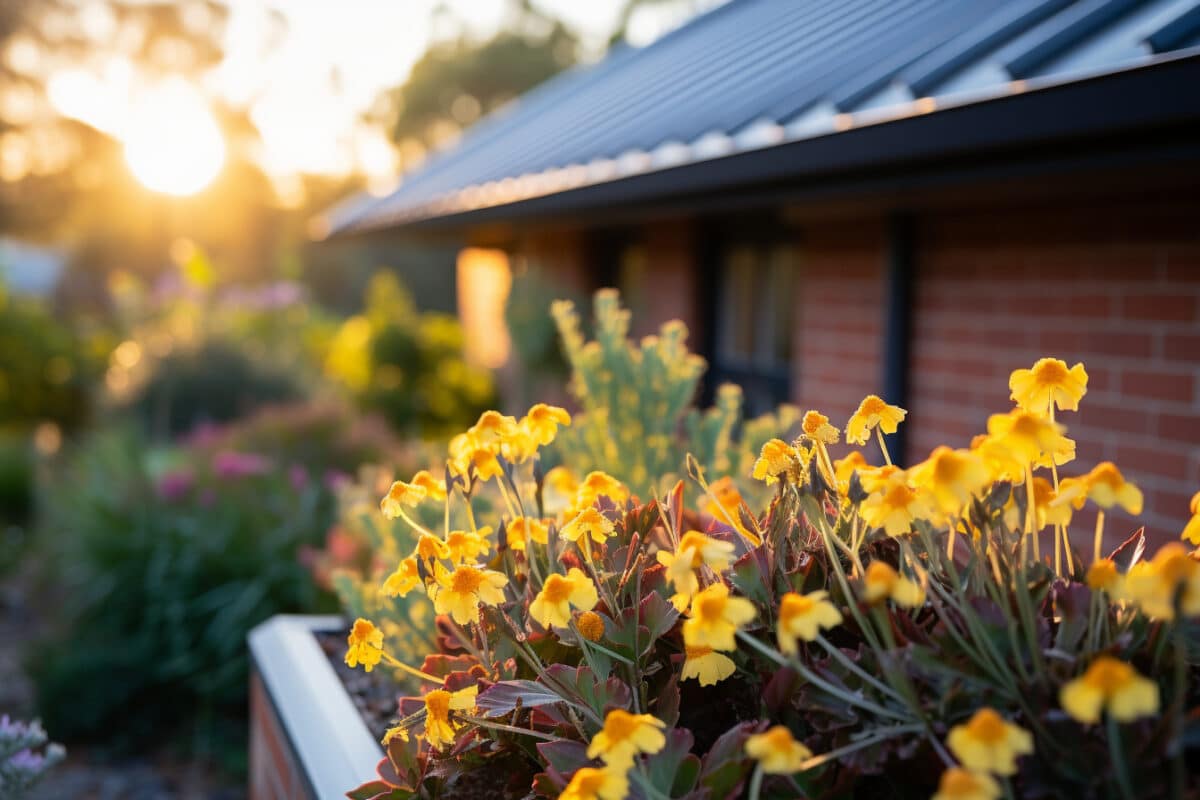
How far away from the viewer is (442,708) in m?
1.68

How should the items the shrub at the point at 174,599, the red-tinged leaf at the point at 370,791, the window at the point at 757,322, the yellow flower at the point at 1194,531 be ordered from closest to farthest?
the yellow flower at the point at 1194,531
the red-tinged leaf at the point at 370,791
the shrub at the point at 174,599
the window at the point at 757,322

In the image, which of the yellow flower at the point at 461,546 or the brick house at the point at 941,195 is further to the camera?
the brick house at the point at 941,195

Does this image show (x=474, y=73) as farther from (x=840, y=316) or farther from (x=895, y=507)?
(x=895, y=507)

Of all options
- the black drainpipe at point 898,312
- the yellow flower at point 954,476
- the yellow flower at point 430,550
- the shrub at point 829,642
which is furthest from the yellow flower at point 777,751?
the black drainpipe at point 898,312

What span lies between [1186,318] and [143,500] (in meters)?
5.36

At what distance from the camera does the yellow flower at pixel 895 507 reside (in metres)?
1.40

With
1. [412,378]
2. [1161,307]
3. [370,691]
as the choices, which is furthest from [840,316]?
[412,378]

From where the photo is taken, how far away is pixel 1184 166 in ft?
8.48

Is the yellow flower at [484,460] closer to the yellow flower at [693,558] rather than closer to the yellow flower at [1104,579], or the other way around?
the yellow flower at [693,558]

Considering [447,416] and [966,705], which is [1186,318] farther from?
[447,416]

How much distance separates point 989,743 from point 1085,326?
8.71 ft

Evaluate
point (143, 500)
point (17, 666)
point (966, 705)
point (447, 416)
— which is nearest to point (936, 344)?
point (966, 705)

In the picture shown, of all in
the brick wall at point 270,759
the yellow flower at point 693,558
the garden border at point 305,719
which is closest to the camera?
the yellow flower at point 693,558

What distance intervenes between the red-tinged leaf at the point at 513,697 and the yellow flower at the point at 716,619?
1.27ft
